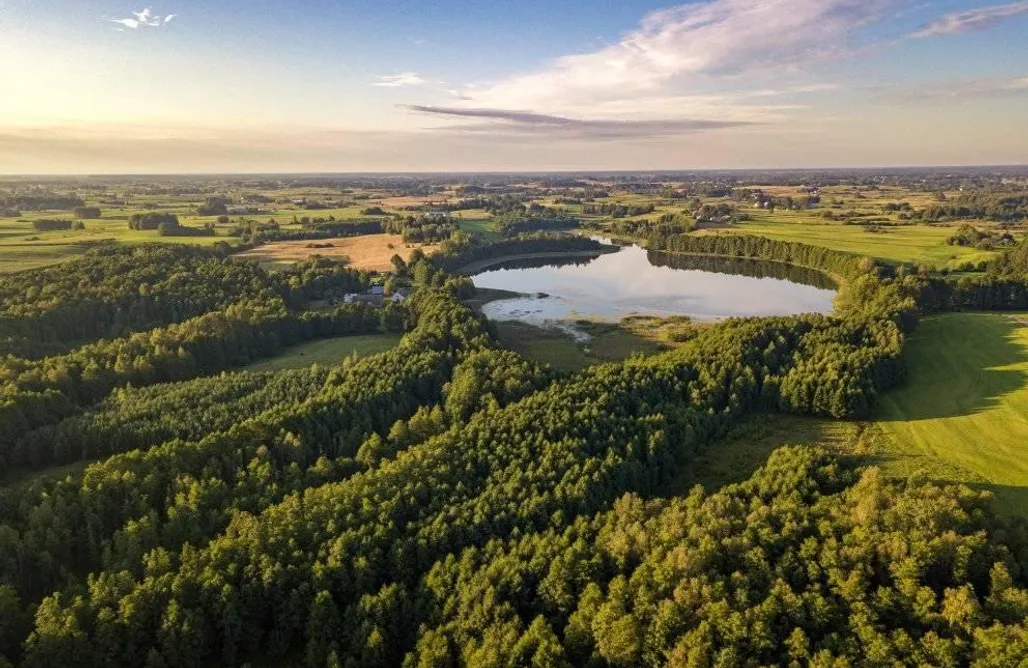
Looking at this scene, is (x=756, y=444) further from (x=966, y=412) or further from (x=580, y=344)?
(x=580, y=344)

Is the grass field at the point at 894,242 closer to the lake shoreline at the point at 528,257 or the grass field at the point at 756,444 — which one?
the lake shoreline at the point at 528,257

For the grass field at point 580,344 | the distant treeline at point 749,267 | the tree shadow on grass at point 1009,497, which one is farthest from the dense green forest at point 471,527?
the distant treeline at point 749,267

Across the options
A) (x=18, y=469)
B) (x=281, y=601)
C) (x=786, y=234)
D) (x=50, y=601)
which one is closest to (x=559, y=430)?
(x=281, y=601)

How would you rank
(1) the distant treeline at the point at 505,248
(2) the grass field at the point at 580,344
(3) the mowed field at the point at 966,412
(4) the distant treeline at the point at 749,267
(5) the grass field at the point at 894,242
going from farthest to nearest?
(1) the distant treeline at the point at 505,248
(4) the distant treeline at the point at 749,267
(5) the grass field at the point at 894,242
(2) the grass field at the point at 580,344
(3) the mowed field at the point at 966,412

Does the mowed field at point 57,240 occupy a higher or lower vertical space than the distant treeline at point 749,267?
higher

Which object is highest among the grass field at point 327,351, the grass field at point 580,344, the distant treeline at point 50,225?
the distant treeline at point 50,225
